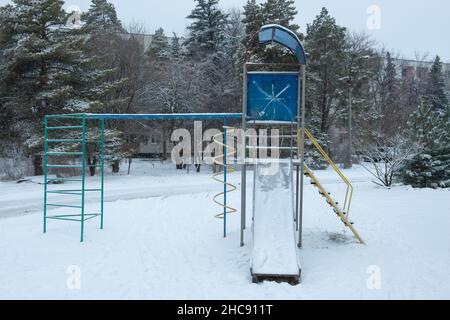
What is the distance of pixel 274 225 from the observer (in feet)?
20.5

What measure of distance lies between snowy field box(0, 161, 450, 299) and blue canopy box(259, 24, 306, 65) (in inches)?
142

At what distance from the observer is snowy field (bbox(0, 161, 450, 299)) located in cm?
522

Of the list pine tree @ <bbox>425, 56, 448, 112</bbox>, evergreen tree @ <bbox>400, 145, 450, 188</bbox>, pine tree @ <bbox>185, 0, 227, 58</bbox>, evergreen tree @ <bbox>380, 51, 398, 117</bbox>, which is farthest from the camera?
pine tree @ <bbox>425, 56, 448, 112</bbox>

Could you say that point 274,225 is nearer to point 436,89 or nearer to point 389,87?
point 389,87

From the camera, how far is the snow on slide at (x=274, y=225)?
5.50 meters

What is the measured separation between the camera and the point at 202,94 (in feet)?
87.8

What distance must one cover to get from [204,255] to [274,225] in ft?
4.77

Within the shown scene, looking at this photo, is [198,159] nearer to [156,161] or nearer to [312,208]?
[156,161]

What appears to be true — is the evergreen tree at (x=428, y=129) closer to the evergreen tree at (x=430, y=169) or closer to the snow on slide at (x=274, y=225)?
the evergreen tree at (x=430, y=169)

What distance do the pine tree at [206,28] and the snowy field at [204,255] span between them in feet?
73.2

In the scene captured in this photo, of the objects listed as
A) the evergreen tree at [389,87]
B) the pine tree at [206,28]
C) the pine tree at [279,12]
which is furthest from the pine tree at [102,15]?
the evergreen tree at [389,87]

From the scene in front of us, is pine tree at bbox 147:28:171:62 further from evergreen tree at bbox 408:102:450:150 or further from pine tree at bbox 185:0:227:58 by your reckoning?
evergreen tree at bbox 408:102:450:150

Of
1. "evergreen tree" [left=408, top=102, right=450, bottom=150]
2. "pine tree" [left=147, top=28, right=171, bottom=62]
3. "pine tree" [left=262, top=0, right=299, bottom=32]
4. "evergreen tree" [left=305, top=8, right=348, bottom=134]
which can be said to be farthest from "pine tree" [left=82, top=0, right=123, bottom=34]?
"evergreen tree" [left=408, top=102, right=450, bottom=150]
